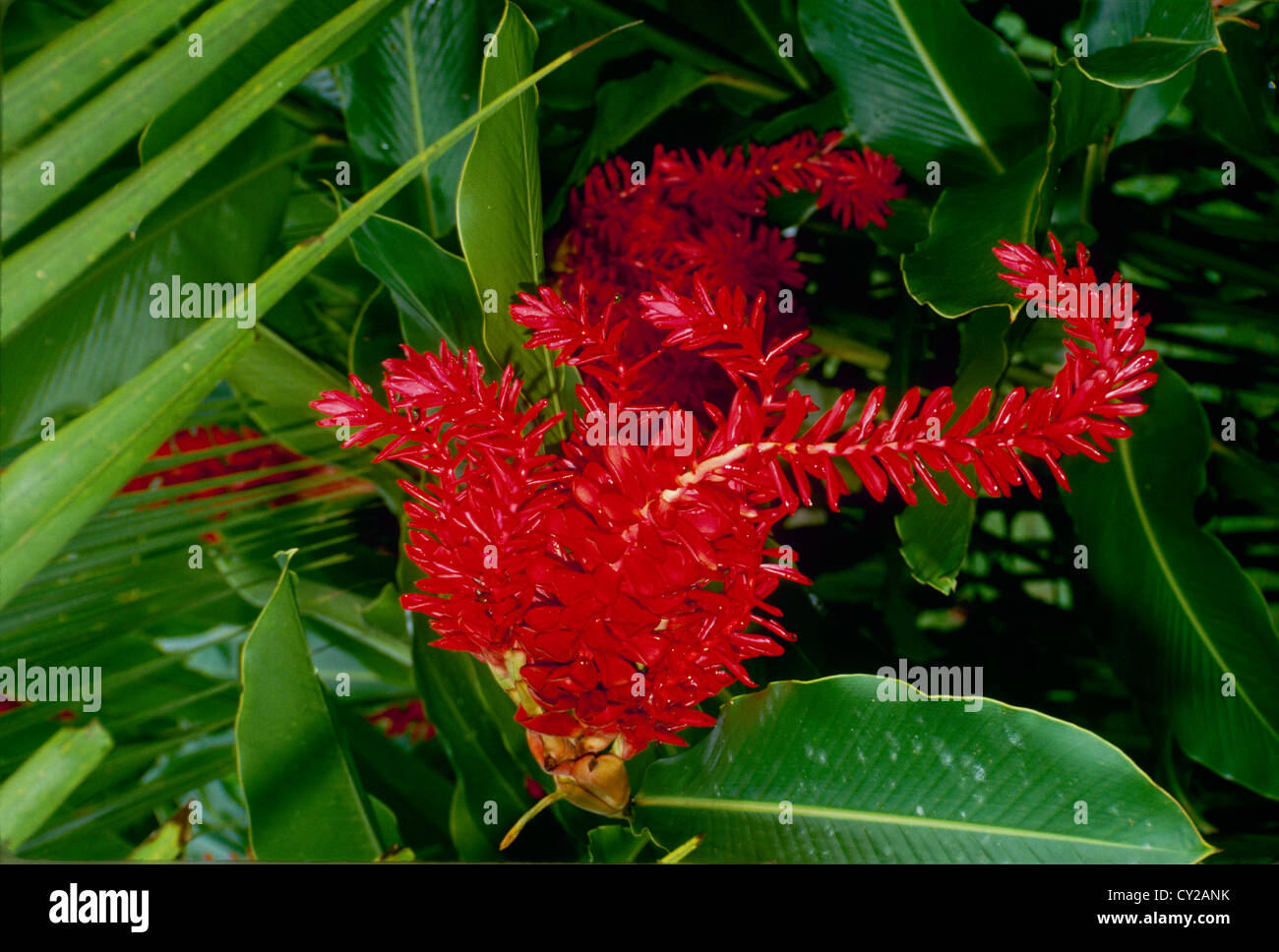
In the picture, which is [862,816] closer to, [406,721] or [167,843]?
[167,843]

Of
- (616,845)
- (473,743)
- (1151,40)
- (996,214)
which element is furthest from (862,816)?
(1151,40)

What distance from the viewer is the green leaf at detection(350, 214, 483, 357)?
0.44 m

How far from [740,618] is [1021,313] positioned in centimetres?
29

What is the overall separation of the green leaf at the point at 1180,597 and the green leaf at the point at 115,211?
59cm

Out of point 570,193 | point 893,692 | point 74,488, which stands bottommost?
point 893,692

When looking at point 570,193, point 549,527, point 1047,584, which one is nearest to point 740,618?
point 549,527

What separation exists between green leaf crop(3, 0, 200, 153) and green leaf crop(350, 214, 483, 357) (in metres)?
0.22

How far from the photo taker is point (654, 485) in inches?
12.2

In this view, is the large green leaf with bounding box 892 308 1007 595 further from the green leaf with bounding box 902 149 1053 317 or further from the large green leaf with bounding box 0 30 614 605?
the large green leaf with bounding box 0 30 614 605

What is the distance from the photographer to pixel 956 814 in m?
0.39

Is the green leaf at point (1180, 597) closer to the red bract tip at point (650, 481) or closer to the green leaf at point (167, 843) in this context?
the red bract tip at point (650, 481)

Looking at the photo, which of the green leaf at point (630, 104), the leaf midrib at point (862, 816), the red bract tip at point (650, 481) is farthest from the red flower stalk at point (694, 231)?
the leaf midrib at point (862, 816)

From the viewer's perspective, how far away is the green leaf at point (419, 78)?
539mm

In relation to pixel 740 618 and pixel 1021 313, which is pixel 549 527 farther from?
pixel 1021 313
